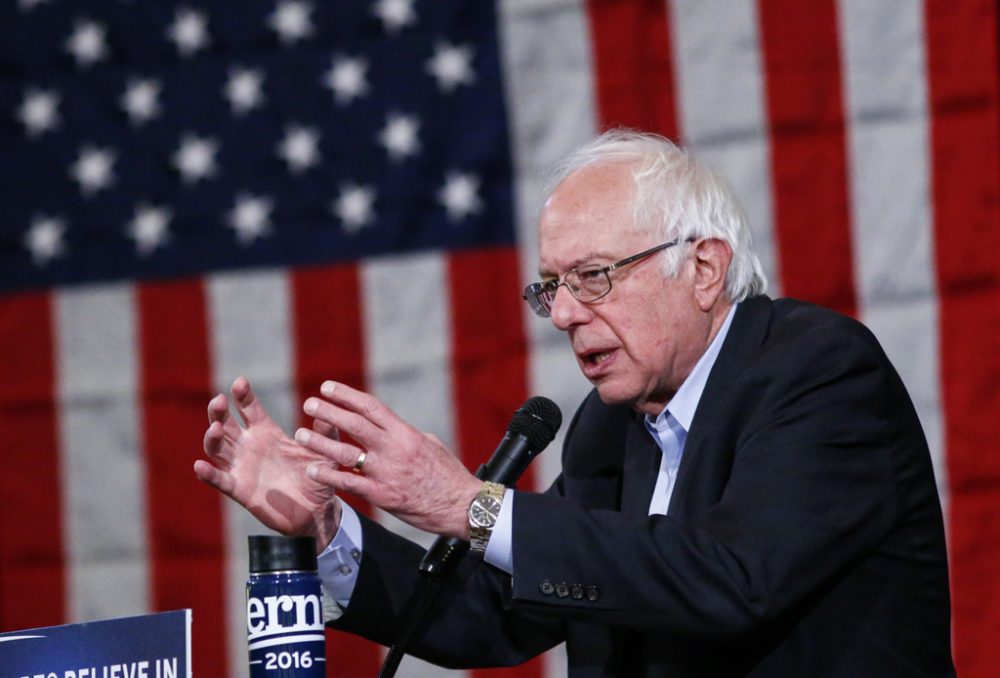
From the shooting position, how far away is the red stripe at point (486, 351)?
3107mm

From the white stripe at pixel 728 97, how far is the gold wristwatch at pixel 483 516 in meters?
1.66

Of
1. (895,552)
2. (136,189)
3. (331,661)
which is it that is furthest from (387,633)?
(136,189)

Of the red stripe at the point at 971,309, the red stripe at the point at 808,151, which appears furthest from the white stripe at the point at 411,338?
the red stripe at the point at 971,309

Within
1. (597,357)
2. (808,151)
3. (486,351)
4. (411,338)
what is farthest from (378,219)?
(597,357)

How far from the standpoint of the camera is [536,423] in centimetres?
154

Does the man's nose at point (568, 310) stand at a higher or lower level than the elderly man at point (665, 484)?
higher

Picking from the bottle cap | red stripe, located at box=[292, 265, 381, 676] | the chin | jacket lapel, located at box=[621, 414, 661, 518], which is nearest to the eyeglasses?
the chin

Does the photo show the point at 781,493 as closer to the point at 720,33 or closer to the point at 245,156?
the point at 720,33

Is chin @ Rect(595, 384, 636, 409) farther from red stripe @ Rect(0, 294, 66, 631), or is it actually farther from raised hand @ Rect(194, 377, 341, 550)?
red stripe @ Rect(0, 294, 66, 631)

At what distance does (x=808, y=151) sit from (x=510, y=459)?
1677 mm

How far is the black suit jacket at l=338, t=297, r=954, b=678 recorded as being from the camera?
1.38 m

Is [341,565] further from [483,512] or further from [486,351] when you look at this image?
[486,351]

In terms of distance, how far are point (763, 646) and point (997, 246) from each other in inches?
61.2

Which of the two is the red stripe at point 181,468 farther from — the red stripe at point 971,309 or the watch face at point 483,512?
the watch face at point 483,512
